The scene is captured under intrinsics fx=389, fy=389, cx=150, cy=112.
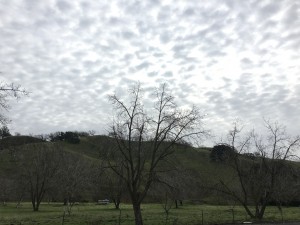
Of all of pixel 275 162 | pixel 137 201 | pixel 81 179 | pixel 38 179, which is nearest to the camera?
pixel 137 201

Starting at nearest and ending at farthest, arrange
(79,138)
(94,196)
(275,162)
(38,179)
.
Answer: (275,162), (38,179), (94,196), (79,138)

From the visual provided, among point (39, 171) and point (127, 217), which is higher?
point (39, 171)

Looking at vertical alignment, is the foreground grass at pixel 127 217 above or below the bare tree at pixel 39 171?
below

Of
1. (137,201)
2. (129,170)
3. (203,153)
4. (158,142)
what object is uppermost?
(203,153)

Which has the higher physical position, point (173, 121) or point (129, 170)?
point (173, 121)

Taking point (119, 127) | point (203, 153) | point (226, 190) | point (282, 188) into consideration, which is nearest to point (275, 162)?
point (226, 190)

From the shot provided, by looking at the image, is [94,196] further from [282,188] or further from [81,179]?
[282,188]

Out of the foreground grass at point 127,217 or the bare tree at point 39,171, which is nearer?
the foreground grass at point 127,217

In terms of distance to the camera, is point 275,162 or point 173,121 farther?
point 275,162

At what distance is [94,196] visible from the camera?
11462cm

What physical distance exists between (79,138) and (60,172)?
109857 millimetres

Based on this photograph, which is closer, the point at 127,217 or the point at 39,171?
the point at 127,217

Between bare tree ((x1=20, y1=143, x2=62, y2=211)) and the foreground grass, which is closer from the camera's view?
the foreground grass

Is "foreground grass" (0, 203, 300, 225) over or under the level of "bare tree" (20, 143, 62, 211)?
under
